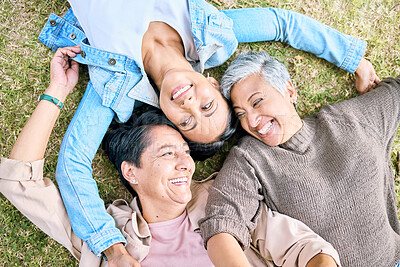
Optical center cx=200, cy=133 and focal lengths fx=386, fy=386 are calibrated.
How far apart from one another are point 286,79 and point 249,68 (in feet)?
0.76

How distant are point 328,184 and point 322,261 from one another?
1.45 ft

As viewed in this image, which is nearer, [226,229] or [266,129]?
[226,229]

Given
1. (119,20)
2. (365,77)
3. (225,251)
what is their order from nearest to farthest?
(225,251)
(119,20)
(365,77)

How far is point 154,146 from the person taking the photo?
206 centimetres

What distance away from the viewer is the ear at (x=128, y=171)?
6.98 ft

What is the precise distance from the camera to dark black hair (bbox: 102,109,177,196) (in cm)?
209

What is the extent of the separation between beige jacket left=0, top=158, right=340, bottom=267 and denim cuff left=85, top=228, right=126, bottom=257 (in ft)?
0.26

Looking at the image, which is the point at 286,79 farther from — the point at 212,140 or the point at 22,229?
the point at 22,229

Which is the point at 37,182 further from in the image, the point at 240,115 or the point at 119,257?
the point at 240,115

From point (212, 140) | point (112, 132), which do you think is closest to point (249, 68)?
point (212, 140)

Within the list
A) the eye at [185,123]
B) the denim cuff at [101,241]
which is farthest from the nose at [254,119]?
the denim cuff at [101,241]

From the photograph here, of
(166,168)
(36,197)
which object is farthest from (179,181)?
(36,197)

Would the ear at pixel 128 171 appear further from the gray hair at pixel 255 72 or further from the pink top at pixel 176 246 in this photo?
the gray hair at pixel 255 72

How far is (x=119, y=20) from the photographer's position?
2078 mm
